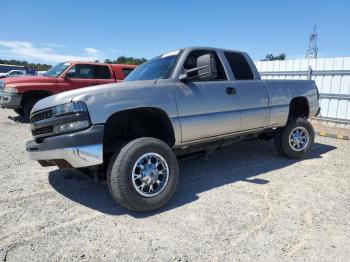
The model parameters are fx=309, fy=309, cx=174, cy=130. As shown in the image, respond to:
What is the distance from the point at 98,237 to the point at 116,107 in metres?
1.38

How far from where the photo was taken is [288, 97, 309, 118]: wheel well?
606cm

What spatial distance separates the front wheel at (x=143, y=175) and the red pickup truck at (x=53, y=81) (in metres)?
6.88

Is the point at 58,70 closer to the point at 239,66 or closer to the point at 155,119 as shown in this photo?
the point at 239,66

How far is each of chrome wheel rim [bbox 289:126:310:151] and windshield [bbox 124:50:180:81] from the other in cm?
273

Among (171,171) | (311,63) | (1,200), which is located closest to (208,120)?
(171,171)

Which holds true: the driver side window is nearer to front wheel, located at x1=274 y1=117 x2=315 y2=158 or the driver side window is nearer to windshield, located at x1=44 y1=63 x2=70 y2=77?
front wheel, located at x1=274 y1=117 x2=315 y2=158

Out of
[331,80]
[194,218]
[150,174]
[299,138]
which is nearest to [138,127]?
[150,174]

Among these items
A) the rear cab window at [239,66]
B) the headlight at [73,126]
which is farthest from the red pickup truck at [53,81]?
the headlight at [73,126]

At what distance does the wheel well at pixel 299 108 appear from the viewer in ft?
19.9

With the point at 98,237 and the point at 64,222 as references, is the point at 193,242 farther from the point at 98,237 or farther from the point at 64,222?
the point at 64,222

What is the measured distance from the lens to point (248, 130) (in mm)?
4988

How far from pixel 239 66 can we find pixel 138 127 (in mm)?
2088

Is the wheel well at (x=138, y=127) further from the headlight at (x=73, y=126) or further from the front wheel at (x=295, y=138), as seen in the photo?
the front wheel at (x=295, y=138)

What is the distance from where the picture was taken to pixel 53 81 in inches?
374
